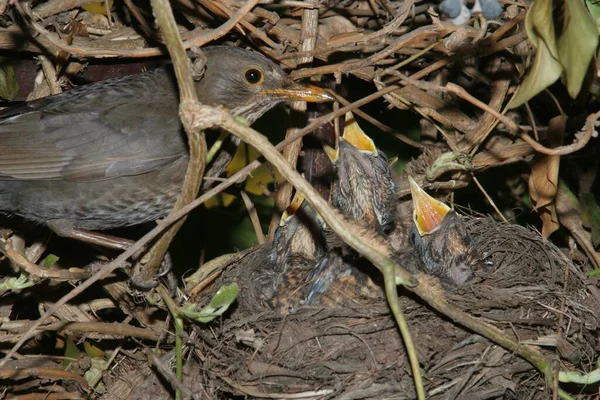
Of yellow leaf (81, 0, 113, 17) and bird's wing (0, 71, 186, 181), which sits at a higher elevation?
yellow leaf (81, 0, 113, 17)

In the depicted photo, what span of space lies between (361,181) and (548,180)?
2.51 ft

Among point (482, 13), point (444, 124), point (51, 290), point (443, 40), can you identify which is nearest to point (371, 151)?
point (444, 124)

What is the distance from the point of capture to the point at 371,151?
3.25m

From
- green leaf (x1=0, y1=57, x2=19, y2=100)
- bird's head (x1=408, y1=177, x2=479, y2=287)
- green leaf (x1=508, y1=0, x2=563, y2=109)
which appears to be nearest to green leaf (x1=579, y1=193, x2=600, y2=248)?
bird's head (x1=408, y1=177, x2=479, y2=287)

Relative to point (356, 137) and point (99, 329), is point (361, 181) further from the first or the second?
point (99, 329)

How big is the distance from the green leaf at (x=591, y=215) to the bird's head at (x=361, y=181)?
841 mm

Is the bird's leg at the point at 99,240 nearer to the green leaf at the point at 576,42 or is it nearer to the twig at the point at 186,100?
the twig at the point at 186,100

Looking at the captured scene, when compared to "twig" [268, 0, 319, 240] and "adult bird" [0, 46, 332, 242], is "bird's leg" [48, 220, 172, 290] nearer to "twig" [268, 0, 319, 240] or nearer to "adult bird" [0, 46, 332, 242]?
"adult bird" [0, 46, 332, 242]

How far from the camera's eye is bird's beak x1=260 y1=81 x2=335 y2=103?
3156 mm

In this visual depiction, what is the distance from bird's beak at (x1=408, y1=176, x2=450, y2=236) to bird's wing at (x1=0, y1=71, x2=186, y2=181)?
1.02 metres

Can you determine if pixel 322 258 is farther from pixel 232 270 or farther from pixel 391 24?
pixel 391 24

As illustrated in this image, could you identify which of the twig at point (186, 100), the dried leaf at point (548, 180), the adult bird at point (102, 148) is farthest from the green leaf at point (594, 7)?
the twig at point (186, 100)

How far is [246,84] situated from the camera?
3336 mm

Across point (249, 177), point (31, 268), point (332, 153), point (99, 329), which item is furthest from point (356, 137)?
point (31, 268)
